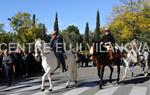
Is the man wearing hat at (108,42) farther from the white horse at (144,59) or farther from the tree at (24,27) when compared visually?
the tree at (24,27)

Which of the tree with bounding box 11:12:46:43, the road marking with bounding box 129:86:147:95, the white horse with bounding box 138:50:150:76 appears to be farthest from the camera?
the tree with bounding box 11:12:46:43

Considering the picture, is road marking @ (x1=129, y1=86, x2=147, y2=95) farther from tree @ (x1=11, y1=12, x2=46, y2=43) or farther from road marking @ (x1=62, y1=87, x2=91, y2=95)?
tree @ (x1=11, y1=12, x2=46, y2=43)

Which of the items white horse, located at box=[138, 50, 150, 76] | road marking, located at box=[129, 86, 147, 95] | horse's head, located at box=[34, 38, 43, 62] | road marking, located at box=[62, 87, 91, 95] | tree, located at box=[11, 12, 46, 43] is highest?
tree, located at box=[11, 12, 46, 43]

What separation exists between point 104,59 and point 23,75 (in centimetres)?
1033

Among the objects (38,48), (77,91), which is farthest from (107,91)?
(38,48)

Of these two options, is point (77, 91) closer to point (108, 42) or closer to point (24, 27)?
point (108, 42)

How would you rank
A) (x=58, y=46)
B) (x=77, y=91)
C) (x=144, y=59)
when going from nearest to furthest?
(x=77, y=91) < (x=58, y=46) < (x=144, y=59)

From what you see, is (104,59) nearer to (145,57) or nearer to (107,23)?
(145,57)

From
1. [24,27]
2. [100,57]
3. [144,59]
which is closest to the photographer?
[100,57]

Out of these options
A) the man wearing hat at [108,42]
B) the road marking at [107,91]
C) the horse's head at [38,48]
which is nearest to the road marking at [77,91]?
the road marking at [107,91]

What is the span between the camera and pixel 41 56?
55.3 ft

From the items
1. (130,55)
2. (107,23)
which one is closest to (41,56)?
(130,55)

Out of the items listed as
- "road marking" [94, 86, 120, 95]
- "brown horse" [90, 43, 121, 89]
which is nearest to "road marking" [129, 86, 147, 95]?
"road marking" [94, 86, 120, 95]

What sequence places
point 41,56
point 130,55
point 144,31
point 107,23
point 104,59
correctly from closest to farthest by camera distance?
point 41,56, point 104,59, point 130,55, point 144,31, point 107,23
